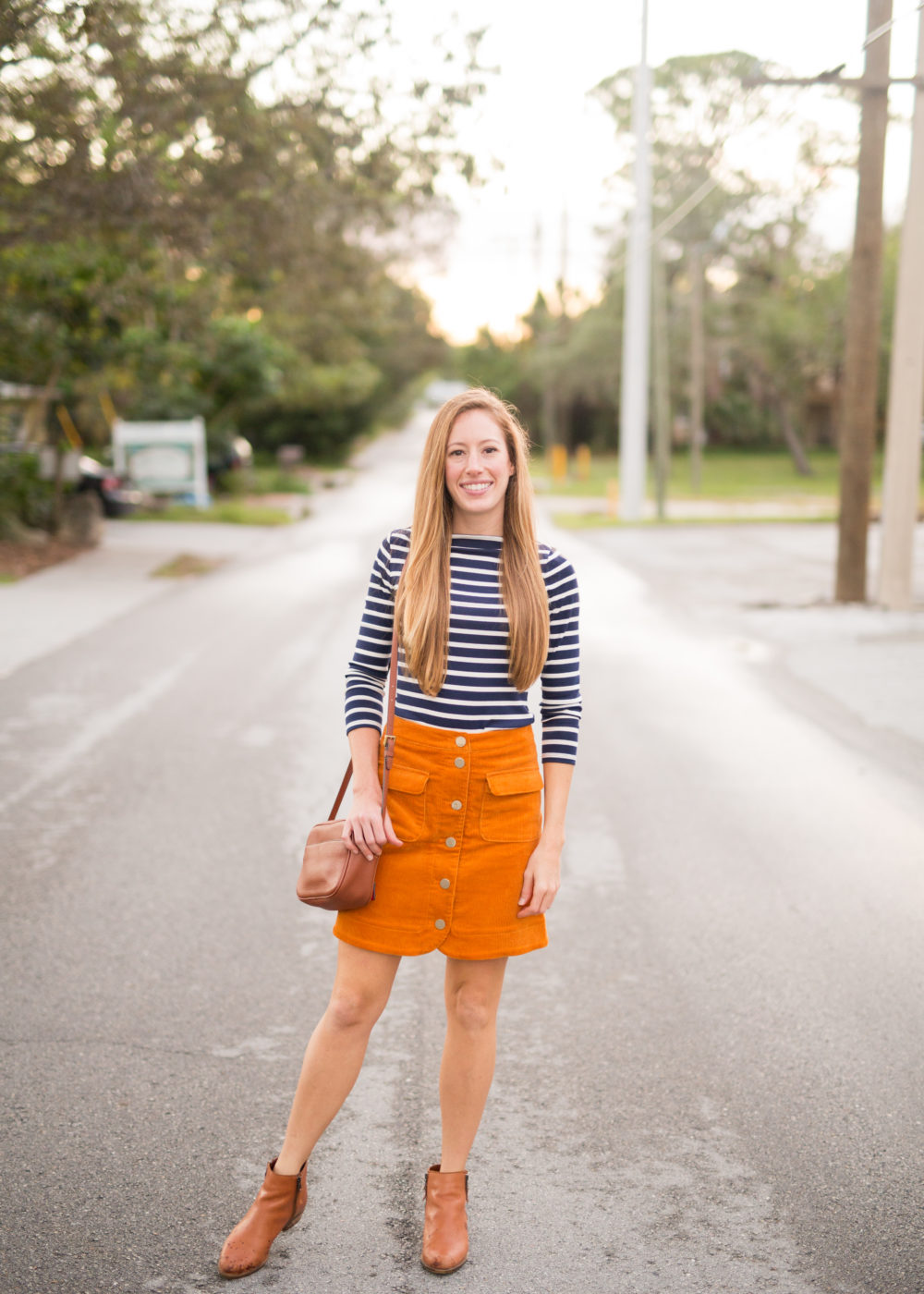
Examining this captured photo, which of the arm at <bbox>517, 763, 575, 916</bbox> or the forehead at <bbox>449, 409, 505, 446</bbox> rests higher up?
the forehead at <bbox>449, 409, 505, 446</bbox>

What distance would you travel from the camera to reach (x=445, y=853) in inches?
110

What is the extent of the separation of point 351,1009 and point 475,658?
2.79 ft

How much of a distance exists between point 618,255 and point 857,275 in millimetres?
39908

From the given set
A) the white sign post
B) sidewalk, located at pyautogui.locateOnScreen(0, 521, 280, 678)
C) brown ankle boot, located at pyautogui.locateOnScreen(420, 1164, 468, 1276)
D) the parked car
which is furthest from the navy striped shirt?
the white sign post

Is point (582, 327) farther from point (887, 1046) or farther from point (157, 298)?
point (887, 1046)

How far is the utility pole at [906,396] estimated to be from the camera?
489 inches

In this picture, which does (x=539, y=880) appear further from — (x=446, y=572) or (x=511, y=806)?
(x=446, y=572)

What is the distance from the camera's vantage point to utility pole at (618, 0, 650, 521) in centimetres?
2514

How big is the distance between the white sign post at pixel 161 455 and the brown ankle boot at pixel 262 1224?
23.7m

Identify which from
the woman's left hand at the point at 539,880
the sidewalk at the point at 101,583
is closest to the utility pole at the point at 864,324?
the sidewalk at the point at 101,583

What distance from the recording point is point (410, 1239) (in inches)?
115

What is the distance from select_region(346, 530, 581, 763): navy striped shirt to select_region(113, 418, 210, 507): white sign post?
2339cm

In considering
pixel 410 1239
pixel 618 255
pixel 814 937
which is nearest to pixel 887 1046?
pixel 814 937

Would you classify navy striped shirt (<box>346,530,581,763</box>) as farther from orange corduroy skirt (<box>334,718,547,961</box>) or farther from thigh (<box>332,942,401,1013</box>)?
thigh (<box>332,942,401,1013</box>)
